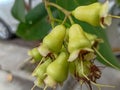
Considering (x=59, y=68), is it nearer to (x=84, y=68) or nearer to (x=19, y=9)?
(x=84, y=68)

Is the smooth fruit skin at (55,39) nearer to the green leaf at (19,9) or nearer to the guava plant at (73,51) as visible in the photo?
the guava plant at (73,51)

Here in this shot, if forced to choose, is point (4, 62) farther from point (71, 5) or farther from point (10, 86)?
point (71, 5)

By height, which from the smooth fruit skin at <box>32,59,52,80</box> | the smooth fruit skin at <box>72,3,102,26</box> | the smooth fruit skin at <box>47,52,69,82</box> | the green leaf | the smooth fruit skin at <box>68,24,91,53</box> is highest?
the smooth fruit skin at <box>72,3,102,26</box>

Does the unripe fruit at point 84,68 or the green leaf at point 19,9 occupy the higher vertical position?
the unripe fruit at point 84,68

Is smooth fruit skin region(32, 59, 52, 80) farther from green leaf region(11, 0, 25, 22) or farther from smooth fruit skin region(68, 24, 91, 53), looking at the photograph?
green leaf region(11, 0, 25, 22)

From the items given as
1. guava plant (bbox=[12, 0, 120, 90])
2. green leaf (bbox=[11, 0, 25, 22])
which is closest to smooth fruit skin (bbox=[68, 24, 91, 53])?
guava plant (bbox=[12, 0, 120, 90])

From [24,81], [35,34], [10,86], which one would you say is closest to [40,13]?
[35,34]

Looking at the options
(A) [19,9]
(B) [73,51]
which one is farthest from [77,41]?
(A) [19,9]

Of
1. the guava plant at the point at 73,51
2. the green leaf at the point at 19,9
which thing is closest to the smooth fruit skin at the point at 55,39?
the guava plant at the point at 73,51
